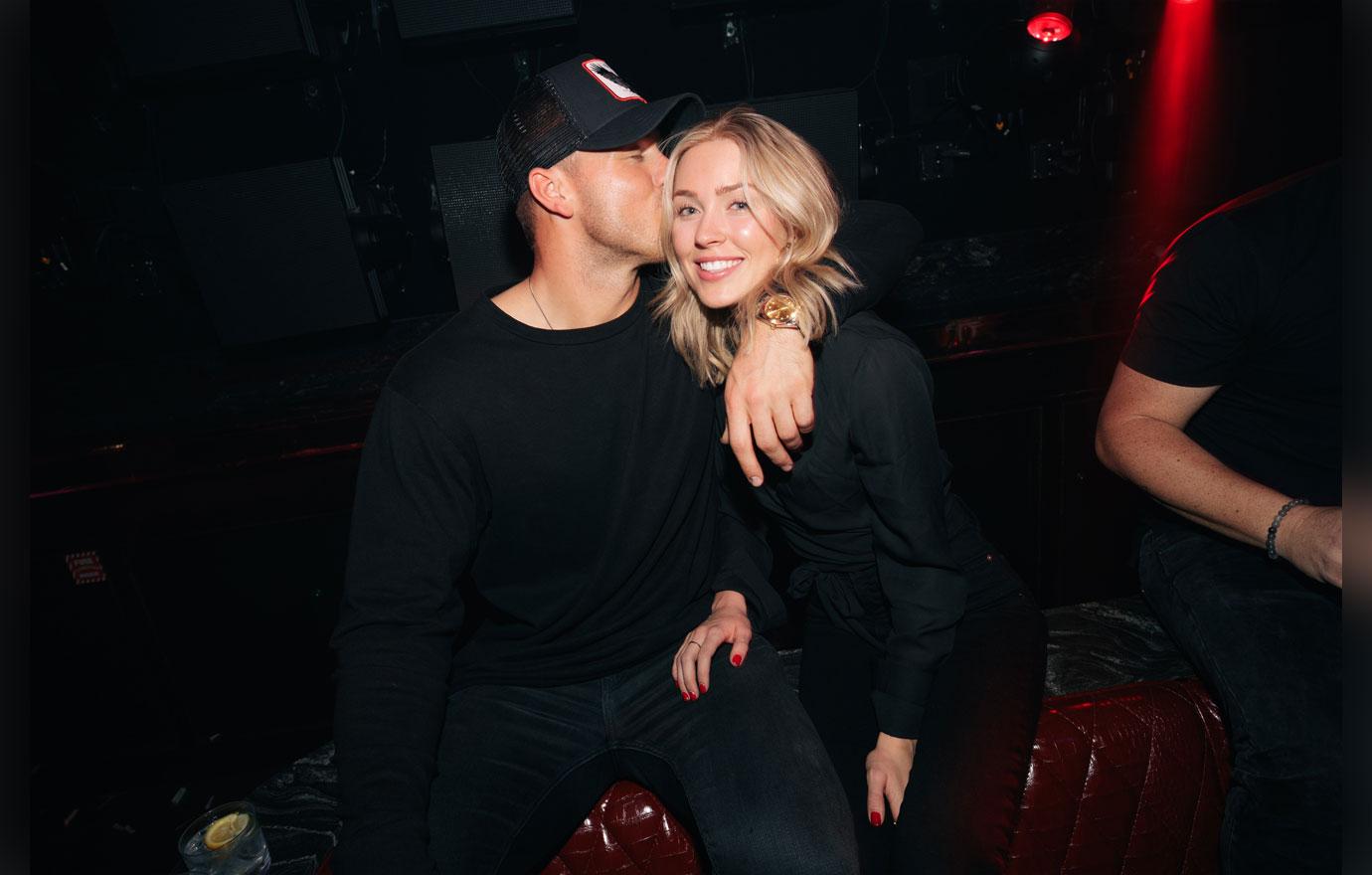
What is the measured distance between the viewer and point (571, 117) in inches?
63.0

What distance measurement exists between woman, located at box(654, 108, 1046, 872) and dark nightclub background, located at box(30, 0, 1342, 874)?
4.95 ft

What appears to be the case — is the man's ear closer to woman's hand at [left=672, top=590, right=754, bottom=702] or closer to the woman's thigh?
woman's hand at [left=672, top=590, right=754, bottom=702]

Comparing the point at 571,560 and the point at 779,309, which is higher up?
the point at 779,309

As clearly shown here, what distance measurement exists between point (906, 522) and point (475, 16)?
10.0ft

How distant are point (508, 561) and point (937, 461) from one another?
0.93 m

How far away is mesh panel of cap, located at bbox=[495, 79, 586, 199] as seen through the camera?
1.60 metres

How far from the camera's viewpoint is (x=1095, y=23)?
3602 millimetres

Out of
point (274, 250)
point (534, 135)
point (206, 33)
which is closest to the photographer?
point (534, 135)

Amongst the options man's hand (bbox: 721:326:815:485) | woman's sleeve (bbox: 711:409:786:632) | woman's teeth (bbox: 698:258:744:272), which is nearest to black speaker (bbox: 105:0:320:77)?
woman's teeth (bbox: 698:258:744:272)

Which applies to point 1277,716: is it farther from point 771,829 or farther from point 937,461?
point 771,829

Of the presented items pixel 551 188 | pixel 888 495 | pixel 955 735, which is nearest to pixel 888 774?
pixel 955 735

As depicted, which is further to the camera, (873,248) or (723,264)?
(873,248)

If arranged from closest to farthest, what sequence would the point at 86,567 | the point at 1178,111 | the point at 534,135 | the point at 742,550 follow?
the point at 534,135 < the point at 742,550 < the point at 86,567 < the point at 1178,111

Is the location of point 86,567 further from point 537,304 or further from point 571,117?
point 571,117
